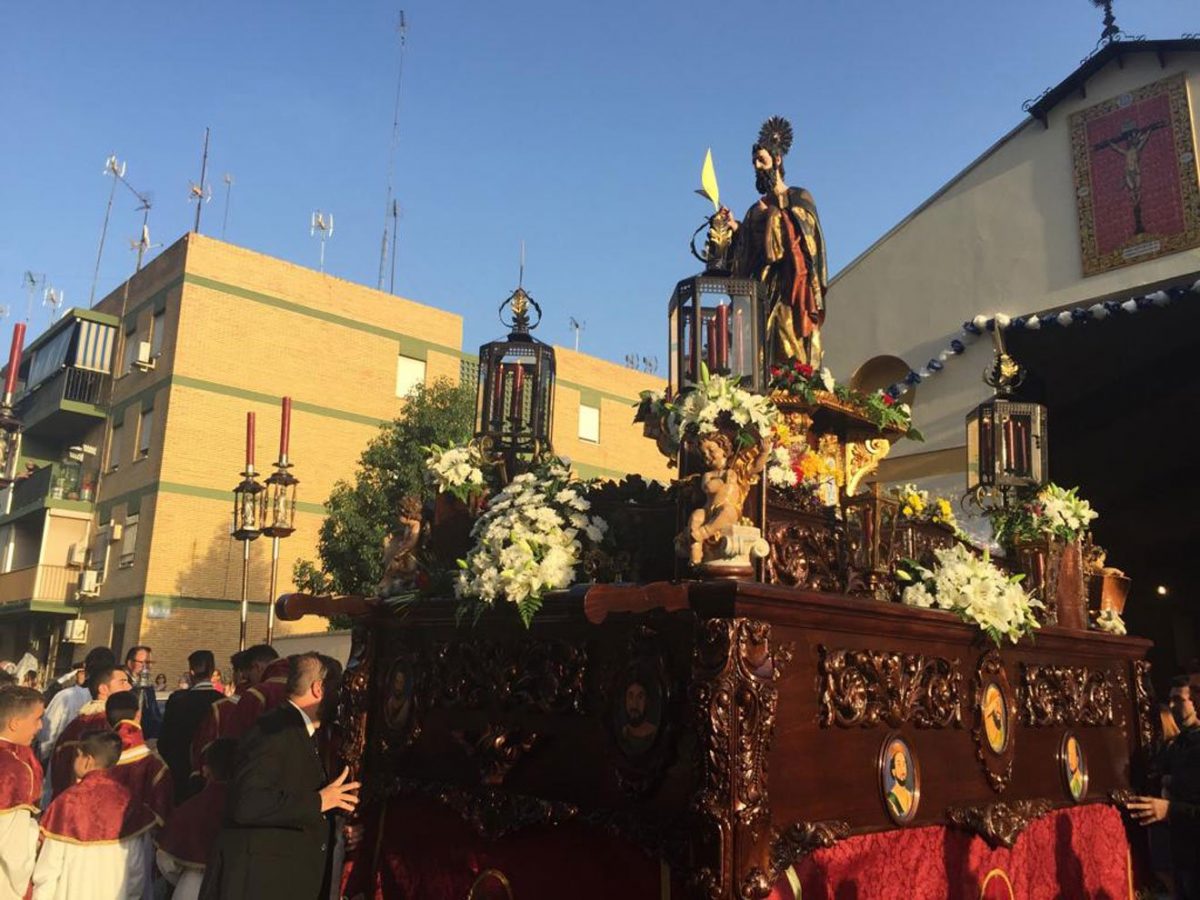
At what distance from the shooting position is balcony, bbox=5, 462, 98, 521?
91.2ft

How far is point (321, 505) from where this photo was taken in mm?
26641

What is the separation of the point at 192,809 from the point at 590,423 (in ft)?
92.7

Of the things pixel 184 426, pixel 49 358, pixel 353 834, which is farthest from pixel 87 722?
pixel 49 358

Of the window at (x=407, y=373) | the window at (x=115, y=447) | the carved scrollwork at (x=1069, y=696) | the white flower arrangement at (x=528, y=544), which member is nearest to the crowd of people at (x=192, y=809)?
the white flower arrangement at (x=528, y=544)

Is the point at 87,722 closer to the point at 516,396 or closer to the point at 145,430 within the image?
the point at 516,396

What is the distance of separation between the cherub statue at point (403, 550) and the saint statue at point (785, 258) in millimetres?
2704

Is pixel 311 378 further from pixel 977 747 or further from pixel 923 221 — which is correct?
pixel 977 747

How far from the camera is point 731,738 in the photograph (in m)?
3.71

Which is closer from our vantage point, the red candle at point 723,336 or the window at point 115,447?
the red candle at point 723,336

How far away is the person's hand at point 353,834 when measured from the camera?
18.1 ft

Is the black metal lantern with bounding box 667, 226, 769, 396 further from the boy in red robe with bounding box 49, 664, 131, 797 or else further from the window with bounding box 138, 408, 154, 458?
the window with bounding box 138, 408, 154, 458

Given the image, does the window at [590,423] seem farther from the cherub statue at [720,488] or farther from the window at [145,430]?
the cherub statue at [720,488]

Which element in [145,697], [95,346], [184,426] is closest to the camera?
[145,697]

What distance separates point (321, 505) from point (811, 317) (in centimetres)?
2198
